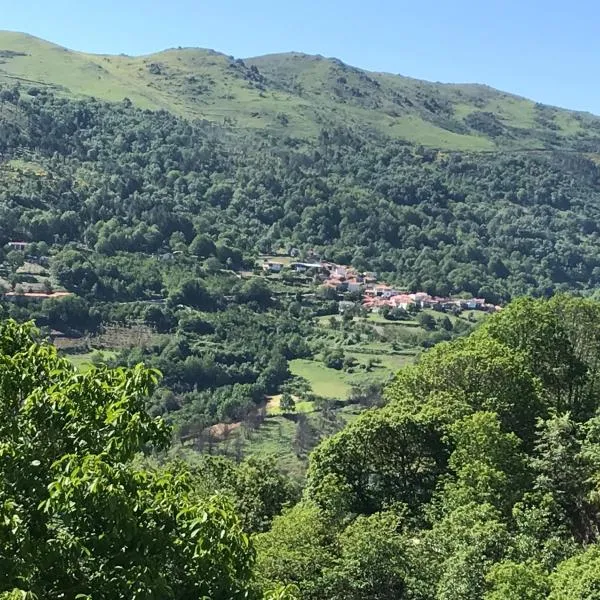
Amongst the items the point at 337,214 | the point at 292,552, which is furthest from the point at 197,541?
the point at 337,214

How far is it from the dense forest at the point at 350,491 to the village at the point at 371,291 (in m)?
93.5

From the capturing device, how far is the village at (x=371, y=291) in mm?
123062

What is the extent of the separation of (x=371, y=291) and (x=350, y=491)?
111 meters

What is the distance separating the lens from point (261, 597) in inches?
281

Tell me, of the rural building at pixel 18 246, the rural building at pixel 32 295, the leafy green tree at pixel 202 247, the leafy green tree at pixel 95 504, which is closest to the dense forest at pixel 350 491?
the leafy green tree at pixel 95 504

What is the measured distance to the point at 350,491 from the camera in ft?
69.6

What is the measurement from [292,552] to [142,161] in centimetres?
16459

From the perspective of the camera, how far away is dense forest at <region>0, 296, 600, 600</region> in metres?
6.15

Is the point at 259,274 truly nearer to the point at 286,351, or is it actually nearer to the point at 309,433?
the point at 286,351

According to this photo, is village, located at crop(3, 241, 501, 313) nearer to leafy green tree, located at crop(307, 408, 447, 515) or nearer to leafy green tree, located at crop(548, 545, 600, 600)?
leafy green tree, located at crop(307, 408, 447, 515)

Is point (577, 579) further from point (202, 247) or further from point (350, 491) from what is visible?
point (202, 247)

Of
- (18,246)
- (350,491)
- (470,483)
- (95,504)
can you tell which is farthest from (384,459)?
(18,246)

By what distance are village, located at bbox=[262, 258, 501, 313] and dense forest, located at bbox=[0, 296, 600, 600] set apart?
307ft

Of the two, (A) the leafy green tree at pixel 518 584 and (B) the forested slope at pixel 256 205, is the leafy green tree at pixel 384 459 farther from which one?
(B) the forested slope at pixel 256 205
